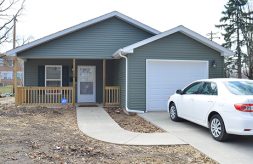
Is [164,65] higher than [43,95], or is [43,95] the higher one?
[164,65]

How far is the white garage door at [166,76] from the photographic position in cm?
1355

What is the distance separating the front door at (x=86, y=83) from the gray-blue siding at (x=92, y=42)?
202 centimetres

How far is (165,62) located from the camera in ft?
44.9

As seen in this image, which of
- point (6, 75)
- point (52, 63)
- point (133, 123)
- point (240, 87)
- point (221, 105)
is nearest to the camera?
point (221, 105)

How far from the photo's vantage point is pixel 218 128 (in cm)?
780

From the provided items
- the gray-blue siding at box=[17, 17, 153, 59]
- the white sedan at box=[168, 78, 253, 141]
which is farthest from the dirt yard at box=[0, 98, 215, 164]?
the gray-blue siding at box=[17, 17, 153, 59]

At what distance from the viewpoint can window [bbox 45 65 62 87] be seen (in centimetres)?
1734

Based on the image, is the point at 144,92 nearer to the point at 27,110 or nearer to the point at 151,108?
the point at 151,108

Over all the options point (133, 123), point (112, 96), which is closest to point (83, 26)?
point (112, 96)

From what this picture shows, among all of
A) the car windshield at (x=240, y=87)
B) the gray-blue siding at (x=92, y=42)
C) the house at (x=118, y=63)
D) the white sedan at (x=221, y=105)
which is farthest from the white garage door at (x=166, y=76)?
the car windshield at (x=240, y=87)

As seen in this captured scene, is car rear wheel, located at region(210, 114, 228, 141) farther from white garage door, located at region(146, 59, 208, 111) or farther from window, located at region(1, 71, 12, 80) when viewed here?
window, located at region(1, 71, 12, 80)

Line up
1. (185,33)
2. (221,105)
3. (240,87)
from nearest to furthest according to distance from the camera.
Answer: (221,105)
(240,87)
(185,33)

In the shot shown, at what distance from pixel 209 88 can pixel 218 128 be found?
137cm

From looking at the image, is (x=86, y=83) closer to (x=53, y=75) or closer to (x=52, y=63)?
(x=53, y=75)
